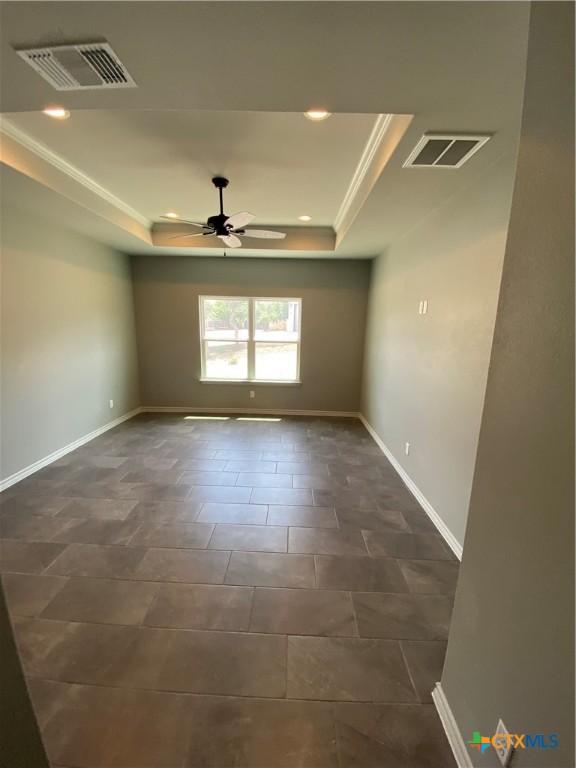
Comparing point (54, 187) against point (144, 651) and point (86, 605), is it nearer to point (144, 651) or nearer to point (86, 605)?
point (86, 605)

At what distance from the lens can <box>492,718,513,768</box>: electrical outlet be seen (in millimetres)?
885

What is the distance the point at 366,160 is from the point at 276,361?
3470 mm

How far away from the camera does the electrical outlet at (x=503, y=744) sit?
0.89 m

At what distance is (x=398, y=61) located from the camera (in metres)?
1.22

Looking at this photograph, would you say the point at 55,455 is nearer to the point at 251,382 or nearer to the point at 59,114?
the point at 251,382

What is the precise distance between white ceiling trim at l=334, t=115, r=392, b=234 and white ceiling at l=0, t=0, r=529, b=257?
6cm

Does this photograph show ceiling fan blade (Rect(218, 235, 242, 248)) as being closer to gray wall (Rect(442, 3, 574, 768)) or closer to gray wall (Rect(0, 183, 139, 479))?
gray wall (Rect(0, 183, 139, 479))

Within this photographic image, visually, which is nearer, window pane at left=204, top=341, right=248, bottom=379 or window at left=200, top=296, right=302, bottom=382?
window at left=200, top=296, right=302, bottom=382

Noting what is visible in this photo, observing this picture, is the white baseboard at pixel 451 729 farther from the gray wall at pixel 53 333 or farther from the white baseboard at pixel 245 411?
the white baseboard at pixel 245 411

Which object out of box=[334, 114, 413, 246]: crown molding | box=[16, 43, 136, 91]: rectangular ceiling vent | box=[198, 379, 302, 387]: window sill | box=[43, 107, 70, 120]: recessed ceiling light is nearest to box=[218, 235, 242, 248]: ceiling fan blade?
box=[334, 114, 413, 246]: crown molding

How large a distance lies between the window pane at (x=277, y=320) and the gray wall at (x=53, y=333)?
2213mm

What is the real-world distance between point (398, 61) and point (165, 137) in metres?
1.70

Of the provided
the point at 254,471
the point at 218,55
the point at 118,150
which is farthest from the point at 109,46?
the point at 254,471

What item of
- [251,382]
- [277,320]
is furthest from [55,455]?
[277,320]
